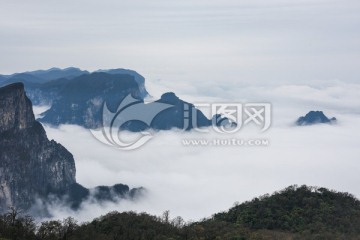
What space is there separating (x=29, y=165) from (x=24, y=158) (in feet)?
6.53

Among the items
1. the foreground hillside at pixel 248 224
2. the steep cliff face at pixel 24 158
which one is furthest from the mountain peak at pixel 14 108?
the foreground hillside at pixel 248 224

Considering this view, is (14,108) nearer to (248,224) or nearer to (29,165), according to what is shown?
(29,165)

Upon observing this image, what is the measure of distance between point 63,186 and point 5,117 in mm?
21401

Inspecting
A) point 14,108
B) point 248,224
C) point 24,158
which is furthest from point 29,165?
point 248,224

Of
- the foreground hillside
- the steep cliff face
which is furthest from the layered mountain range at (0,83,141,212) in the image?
the foreground hillside

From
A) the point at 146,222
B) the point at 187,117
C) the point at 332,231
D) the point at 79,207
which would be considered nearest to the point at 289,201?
the point at 332,231

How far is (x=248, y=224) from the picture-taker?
180ft

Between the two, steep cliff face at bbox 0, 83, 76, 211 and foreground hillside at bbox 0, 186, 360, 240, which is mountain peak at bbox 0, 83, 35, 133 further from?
foreground hillside at bbox 0, 186, 360, 240

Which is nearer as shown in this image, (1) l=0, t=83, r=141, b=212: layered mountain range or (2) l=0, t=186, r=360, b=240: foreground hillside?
(2) l=0, t=186, r=360, b=240: foreground hillside

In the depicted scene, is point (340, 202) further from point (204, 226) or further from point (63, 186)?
point (63, 186)

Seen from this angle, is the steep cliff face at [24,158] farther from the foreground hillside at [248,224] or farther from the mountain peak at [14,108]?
the foreground hillside at [248,224]

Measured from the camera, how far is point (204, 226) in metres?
49.8

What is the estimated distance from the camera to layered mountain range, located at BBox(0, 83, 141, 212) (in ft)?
365

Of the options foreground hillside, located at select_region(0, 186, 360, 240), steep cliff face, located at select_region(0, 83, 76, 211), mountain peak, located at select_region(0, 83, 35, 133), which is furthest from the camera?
steep cliff face, located at select_region(0, 83, 76, 211)
